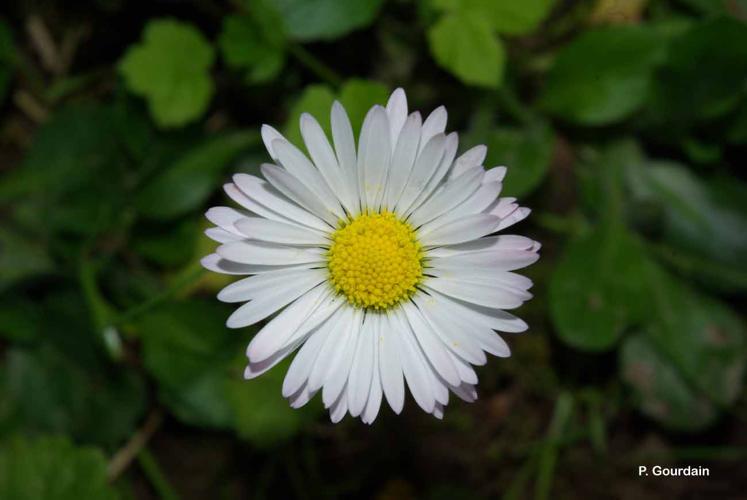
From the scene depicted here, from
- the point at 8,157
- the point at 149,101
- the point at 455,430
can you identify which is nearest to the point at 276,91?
the point at 149,101

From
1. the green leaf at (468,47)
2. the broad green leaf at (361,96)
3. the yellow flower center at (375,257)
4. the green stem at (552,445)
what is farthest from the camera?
the green stem at (552,445)

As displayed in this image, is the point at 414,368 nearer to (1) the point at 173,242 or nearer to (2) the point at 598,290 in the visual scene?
(2) the point at 598,290

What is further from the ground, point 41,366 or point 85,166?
point 85,166

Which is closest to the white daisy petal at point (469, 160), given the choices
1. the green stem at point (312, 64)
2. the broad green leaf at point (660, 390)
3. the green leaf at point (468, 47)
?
the green leaf at point (468, 47)

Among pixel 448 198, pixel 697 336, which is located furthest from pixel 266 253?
pixel 697 336

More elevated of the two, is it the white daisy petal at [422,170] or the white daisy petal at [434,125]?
the white daisy petal at [434,125]

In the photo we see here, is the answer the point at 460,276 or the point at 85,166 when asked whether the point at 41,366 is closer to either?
the point at 85,166

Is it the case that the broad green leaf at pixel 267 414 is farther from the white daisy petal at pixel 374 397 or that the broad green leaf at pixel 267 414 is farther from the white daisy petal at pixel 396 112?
the white daisy petal at pixel 396 112
